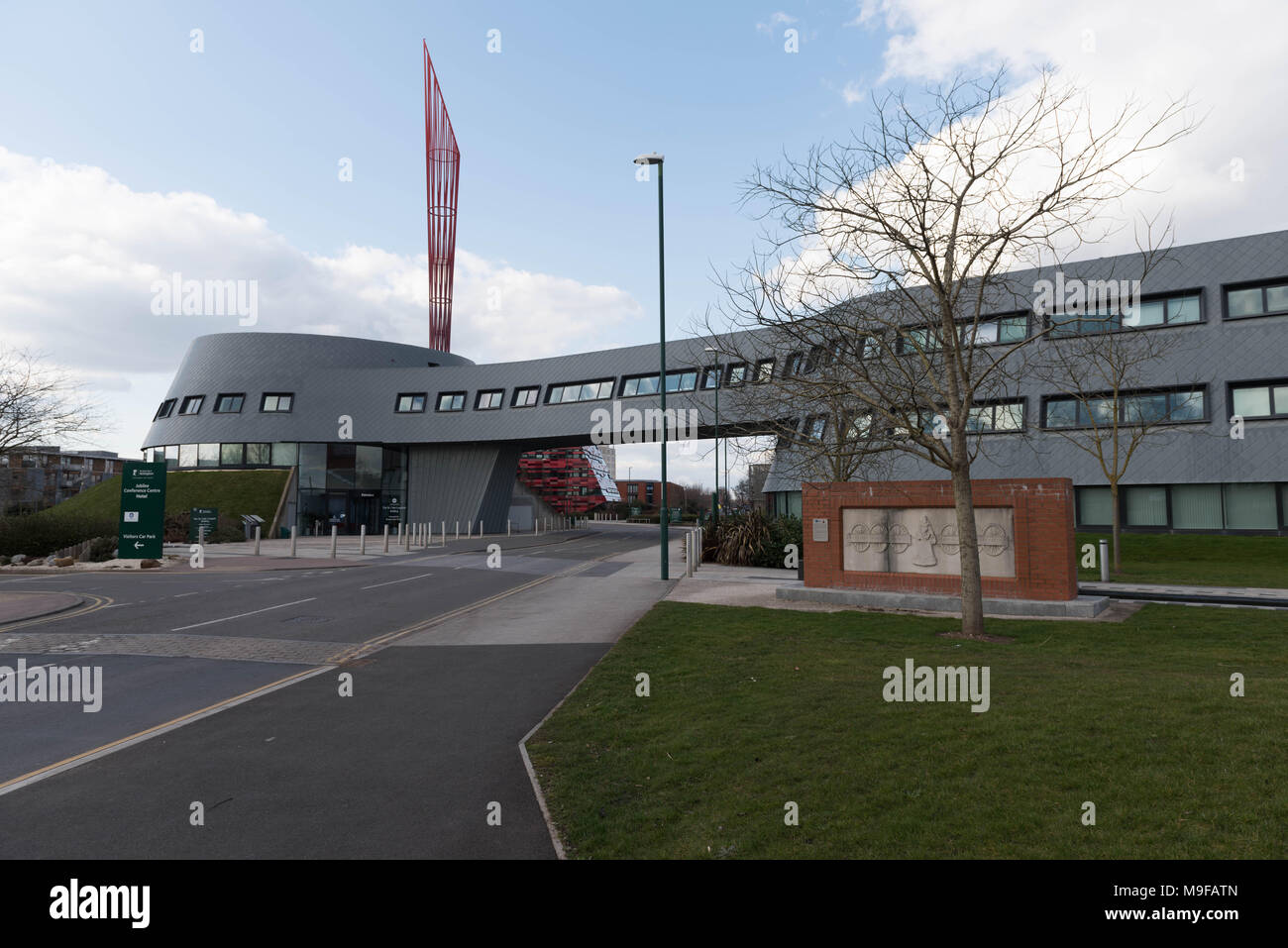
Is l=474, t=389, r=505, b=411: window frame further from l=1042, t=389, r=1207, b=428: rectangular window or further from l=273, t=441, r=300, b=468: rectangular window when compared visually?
l=1042, t=389, r=1207, b=428: rectangular window

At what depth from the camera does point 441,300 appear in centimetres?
6244

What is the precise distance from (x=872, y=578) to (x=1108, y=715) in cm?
980

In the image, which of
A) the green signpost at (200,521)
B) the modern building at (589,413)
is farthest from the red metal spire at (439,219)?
→ the green signpost at (200,521)

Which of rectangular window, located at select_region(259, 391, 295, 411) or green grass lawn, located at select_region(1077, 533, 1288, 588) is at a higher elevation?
rectangular window, located at select_region(259, 391, 295, 411)

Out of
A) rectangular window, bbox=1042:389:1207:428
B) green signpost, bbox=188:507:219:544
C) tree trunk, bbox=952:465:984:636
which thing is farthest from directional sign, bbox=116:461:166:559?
rectangular window, bbox=1042:389:1207:428

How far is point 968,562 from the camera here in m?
11.0

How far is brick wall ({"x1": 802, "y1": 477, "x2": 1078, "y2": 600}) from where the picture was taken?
13367mm

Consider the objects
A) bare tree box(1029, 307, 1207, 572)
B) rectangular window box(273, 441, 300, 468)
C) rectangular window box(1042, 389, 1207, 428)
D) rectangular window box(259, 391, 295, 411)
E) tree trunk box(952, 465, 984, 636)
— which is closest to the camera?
tree trunk box(952, 465, 984, 636)

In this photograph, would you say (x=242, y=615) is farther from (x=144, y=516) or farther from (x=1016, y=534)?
(x=1016, y=534)

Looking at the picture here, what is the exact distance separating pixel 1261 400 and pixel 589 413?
32079mm

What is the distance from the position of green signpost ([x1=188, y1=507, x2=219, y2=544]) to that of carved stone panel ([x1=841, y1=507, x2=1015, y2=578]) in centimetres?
3251

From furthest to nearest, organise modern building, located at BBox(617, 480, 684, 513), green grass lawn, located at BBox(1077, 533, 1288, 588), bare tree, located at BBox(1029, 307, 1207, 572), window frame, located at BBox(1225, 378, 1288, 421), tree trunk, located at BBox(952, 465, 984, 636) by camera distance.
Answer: modern building, located at BBox(617, 480, 684, 513) → bare tree, located at BBox(1029, 307, 1207, 572) → window frame, located at BBox(1225, 378, 1288, 421) → green grass lawn, located at BBox(1077, 533, 1288, 588) → tree trunk, located at BBox(952, 465, 984, 636)
